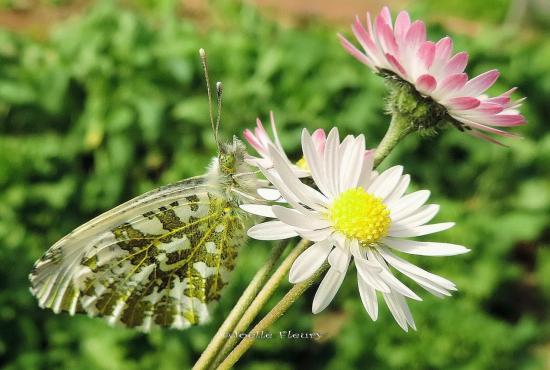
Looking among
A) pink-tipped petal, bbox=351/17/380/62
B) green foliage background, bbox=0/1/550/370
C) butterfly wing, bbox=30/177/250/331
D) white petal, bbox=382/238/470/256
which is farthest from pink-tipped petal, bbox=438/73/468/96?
green foliage background, bbox=0/1/550/370

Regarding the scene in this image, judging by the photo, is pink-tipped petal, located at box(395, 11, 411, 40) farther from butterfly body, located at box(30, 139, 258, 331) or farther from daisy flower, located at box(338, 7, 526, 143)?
butterfly body, located at box(30, 139, 258, 331)

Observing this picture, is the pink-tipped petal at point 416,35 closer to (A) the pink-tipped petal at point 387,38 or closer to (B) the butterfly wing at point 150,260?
(A) the pink-tipped petal at point 387,38

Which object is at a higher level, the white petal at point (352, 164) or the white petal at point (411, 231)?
the white petal at point (352, 164)

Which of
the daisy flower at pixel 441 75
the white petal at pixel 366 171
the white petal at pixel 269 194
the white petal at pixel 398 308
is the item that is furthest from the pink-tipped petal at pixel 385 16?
the white petal at pixel 398 308

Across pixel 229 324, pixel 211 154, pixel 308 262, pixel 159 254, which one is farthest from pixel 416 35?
pixel 211 154

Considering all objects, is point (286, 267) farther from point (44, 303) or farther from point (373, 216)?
point (44, 303)

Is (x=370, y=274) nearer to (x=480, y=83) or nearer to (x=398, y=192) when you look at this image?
(x=398, y=192)
